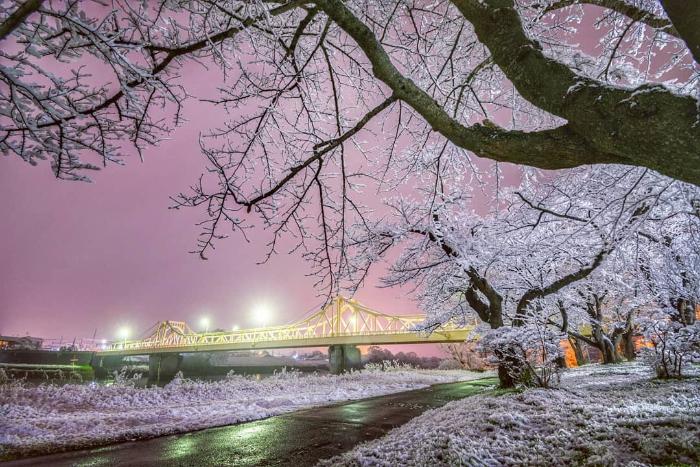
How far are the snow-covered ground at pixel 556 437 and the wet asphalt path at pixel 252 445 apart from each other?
857mm

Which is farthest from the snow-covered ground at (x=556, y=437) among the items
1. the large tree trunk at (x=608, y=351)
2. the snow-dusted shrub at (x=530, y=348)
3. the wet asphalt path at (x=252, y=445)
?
the large tree trunk at (x=608, y=351)

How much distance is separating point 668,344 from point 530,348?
2.93 m

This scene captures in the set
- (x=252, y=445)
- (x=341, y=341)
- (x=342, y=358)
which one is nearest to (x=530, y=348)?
(x=252, y=445)

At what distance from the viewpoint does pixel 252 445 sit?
4551 millimetres

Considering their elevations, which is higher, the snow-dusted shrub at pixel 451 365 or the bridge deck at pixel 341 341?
the bridge deck at pixel 341 341

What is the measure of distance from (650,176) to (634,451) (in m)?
3.01

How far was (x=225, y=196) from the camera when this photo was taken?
12.3 ft

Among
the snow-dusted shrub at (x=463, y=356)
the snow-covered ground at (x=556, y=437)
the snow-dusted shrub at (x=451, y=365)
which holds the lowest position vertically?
the snow-dusted shrub at (x=451, y=365)

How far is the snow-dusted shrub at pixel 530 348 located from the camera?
6328 millimetres

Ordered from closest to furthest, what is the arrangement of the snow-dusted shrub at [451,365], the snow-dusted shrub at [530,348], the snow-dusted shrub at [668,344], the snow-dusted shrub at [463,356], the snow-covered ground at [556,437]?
the snow-covered ground at [556,437], the snow-dusted shrub at [530,348], the snow-dusted shrub at [668,344], the snow-dusted shrub at [463,356], the snow-dusted shrub at [451,365]

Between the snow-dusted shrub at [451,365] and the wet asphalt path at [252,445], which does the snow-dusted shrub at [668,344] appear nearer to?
the wet asphalt path at [252,445]

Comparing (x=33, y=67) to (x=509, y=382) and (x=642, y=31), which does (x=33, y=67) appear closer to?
(x=642, y=31)

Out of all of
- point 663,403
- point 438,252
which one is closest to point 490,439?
point 663,403

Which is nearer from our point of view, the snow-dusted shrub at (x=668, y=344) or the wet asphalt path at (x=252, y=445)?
the wet asphalt path at (x=252, y=445)
